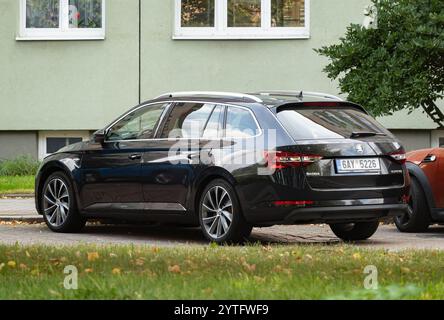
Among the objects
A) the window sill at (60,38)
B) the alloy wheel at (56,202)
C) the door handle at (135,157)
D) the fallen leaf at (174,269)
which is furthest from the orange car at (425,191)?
the window sill at (60,38)

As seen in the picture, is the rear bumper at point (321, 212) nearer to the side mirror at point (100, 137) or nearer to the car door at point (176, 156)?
the car door at point (176, 156)

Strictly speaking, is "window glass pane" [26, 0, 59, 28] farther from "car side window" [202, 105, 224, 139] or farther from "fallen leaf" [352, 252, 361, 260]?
"fallen leaf" [352, 252, 361, 260]

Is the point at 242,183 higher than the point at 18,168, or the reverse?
the point at 242,183

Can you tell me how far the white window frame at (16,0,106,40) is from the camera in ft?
79.0

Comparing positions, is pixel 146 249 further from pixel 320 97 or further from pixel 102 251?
pixel 320 97

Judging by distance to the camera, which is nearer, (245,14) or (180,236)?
(180,236)

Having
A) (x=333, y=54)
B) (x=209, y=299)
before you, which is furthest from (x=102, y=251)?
(x=333, y=54)

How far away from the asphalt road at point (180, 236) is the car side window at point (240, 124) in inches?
50.1

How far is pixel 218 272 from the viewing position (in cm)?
944

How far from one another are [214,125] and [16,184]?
8.72 m

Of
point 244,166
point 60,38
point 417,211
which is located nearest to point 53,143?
point 60,38

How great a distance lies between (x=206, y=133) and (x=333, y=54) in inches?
189

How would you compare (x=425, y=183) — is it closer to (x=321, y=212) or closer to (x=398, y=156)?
(x=398, y=156)

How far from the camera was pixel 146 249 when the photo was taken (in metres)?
11.2
